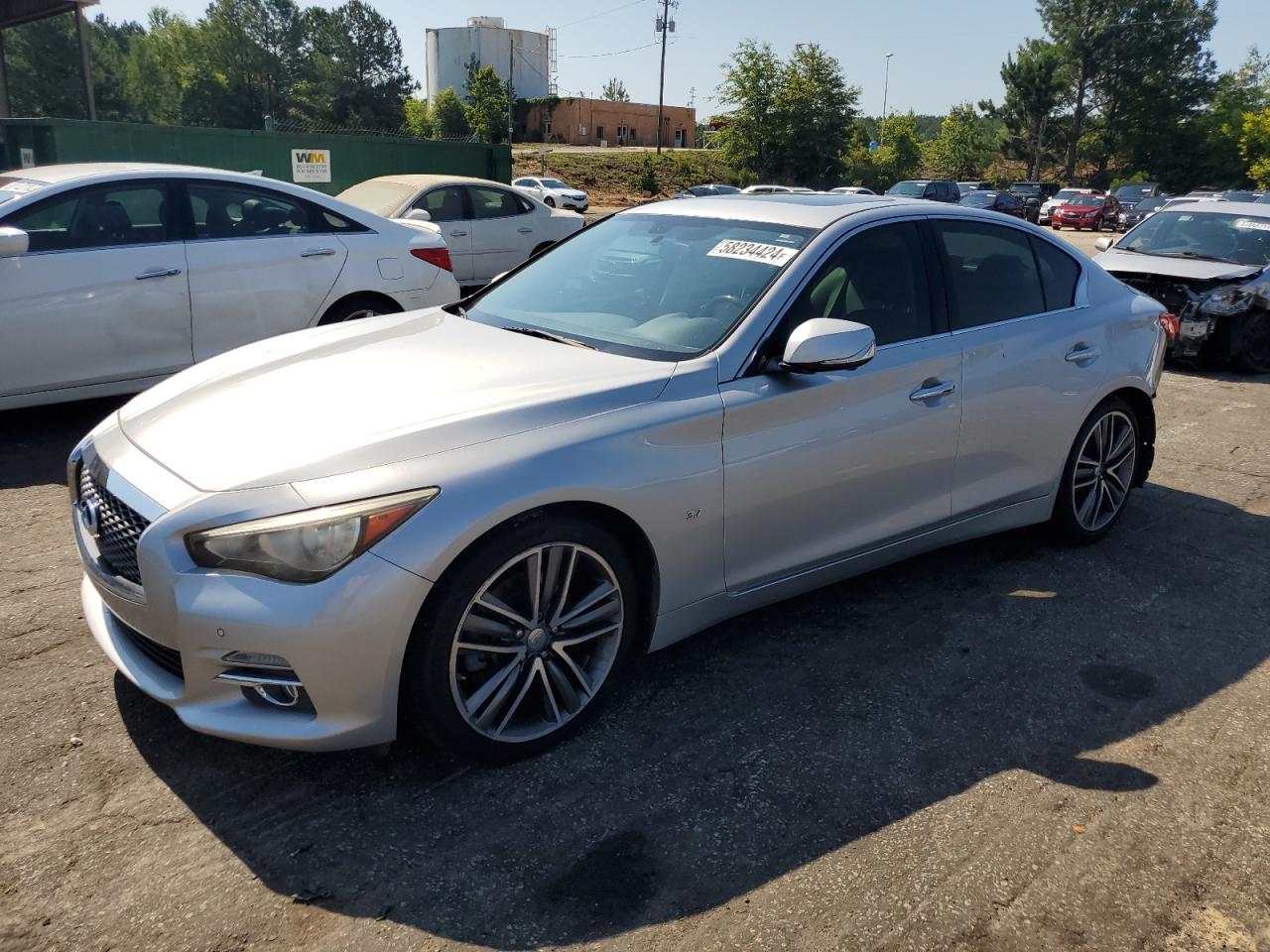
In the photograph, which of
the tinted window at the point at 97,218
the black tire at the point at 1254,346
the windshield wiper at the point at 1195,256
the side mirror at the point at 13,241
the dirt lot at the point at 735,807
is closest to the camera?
the dirt lot at the point at 735,807

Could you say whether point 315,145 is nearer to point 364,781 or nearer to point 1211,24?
point 364,781

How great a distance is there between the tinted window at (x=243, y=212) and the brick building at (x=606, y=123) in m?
86.0

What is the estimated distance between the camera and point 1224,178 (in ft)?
222

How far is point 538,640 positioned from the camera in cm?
301

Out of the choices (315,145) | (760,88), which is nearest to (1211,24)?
(760,88)

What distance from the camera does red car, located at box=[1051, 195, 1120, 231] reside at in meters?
37.4

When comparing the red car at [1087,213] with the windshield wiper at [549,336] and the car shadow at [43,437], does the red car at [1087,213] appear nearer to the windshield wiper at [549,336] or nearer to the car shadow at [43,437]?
the car shadow at [43,437]

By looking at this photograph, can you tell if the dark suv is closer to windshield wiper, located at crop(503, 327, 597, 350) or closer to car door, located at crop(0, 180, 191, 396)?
car door, located at crop(0, 180, 191, 396)

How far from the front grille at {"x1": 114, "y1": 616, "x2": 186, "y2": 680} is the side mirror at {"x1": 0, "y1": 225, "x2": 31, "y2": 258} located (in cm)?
345

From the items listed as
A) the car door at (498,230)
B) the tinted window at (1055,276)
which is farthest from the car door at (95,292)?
the car door at (498,230)

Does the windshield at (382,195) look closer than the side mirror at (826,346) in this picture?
No

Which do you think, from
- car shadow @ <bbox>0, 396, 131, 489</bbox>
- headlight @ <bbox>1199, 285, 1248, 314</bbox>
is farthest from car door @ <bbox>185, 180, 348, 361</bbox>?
headlight @ <bbox>1199, 285, 1248, 314</bbox>

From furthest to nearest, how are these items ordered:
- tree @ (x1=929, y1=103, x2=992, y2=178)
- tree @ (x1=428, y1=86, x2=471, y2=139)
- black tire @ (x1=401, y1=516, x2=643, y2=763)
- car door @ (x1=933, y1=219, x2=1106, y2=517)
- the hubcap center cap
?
tree @ (x1=428, y1=86, x2=471, y2=139)
tree @ (x1=929, y1=103, x2=992, y2=178)
car door @ (x1=933, y1=219, x2=1106, y2=517)
the hubcap center cap
black tire @ (x1=401, y1=516, x2=643, y2=763)

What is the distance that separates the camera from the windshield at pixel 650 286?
3596 millimetres
